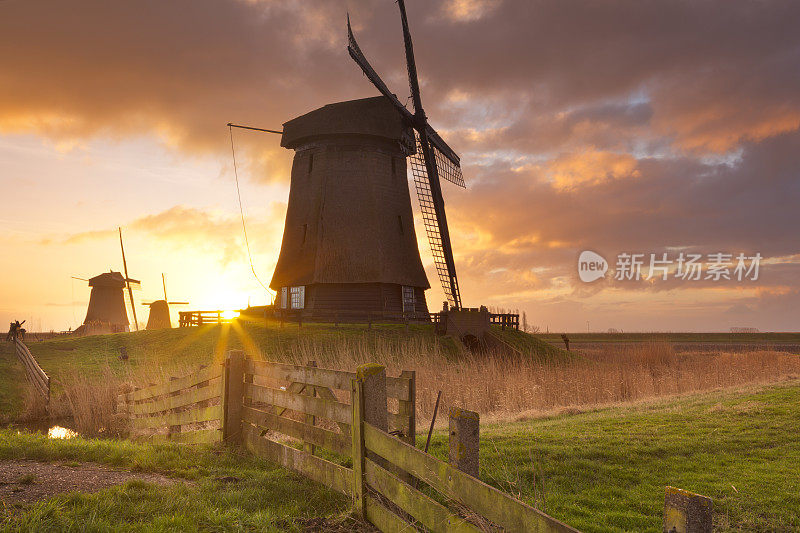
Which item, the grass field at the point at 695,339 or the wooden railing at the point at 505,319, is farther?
the grass field at the point at 695,339

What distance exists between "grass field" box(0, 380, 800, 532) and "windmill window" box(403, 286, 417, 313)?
64.3 ft

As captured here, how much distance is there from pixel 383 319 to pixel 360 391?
23792 millimetres

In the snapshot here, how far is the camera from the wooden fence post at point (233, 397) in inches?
375

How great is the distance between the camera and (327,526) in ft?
19.9

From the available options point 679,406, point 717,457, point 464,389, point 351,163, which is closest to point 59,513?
point 717,457

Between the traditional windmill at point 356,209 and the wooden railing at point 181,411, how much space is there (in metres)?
15.8

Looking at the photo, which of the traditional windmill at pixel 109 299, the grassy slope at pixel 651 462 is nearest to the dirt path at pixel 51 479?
the grassy slope at pixel 651 462

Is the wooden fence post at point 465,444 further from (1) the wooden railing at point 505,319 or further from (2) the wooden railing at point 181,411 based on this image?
(1) the wooden railing at point 505,319

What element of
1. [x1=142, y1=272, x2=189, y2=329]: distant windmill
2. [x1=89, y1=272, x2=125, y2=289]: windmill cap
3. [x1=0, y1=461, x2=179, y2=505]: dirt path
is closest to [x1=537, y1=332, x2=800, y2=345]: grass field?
[x1=142, y1=272, x2=189, y2=329]: distant windmill

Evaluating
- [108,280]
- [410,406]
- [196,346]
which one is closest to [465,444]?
[410,406]

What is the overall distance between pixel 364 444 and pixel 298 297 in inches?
1043

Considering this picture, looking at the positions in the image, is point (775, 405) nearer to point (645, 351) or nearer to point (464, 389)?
point (464, 389)

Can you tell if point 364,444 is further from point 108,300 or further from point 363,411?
point 108,300

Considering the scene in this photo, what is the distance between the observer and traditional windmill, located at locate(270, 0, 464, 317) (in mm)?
30438
